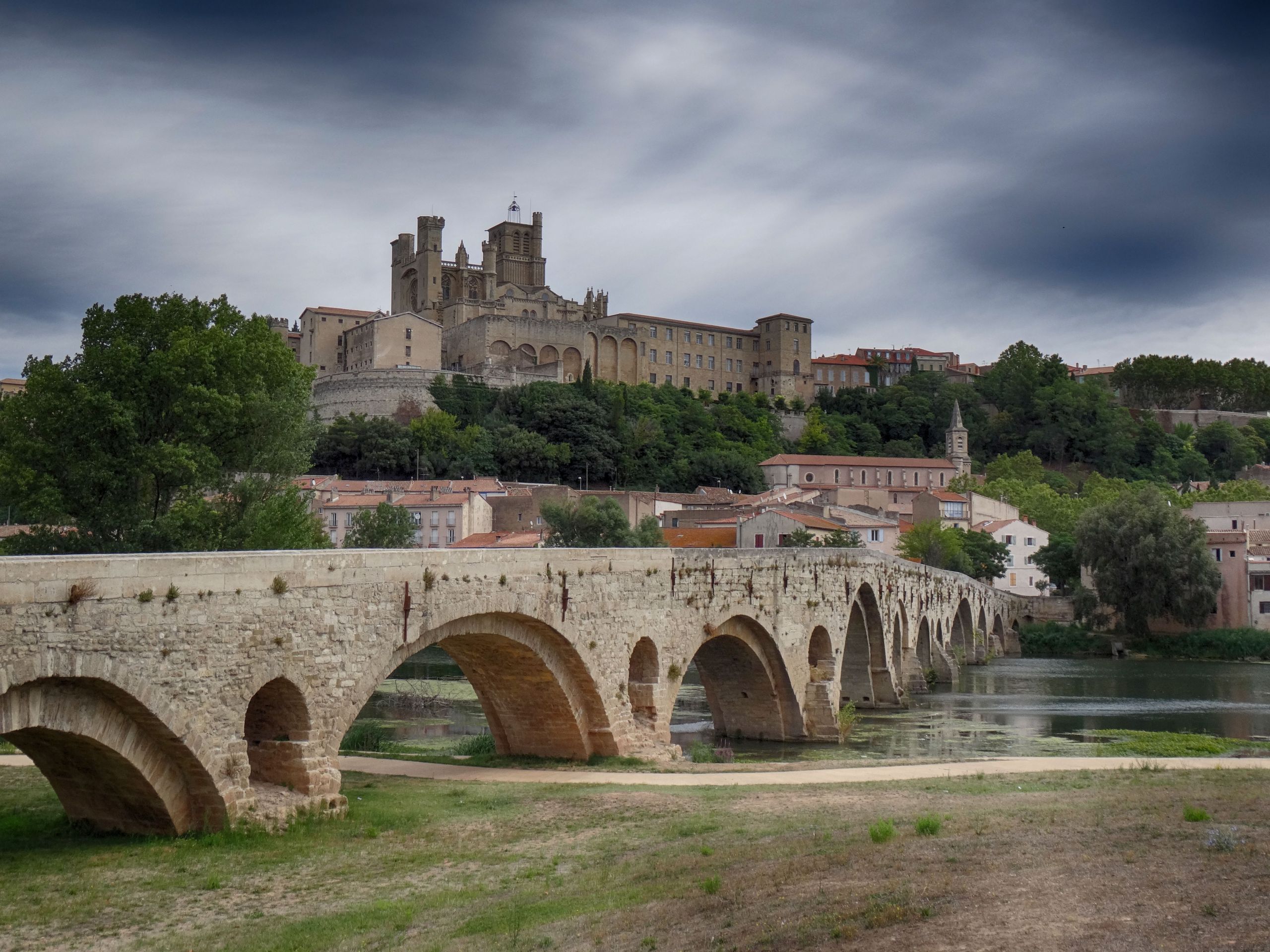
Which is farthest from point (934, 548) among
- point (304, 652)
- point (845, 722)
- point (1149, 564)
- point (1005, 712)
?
point (304, 652)

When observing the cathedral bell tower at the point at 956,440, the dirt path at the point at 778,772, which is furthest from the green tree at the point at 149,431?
the cathedral bell tower at the point at 956,440

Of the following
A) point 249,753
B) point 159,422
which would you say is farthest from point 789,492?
point 249,753

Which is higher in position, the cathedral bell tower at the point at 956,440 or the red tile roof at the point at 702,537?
the cathedral bell tower at the point at 956,440

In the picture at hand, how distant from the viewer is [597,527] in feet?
177

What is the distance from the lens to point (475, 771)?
1927 cm

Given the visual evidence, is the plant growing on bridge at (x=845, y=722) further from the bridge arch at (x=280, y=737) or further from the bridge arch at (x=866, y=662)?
the bridge arch at (x=280, y=737)

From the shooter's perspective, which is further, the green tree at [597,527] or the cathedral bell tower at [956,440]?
the cathedral bell tower at [956,440]

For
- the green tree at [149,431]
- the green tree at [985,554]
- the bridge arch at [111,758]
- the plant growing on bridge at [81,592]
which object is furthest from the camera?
the green tree at [985,554]

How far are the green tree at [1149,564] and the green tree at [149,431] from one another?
134 feet

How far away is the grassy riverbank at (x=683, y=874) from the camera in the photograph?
8.48 metres

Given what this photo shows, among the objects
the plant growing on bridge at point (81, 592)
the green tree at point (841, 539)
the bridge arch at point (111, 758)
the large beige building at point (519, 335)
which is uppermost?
the large beige building at point (519, 335)

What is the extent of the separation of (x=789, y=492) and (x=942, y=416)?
1764 inches

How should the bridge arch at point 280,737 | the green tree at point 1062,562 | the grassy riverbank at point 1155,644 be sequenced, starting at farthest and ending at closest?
the green tree at point 1062,562
the grassy riverbank at point 1155,644
the bridge arch at point 280,737

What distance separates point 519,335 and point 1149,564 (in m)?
64.6
